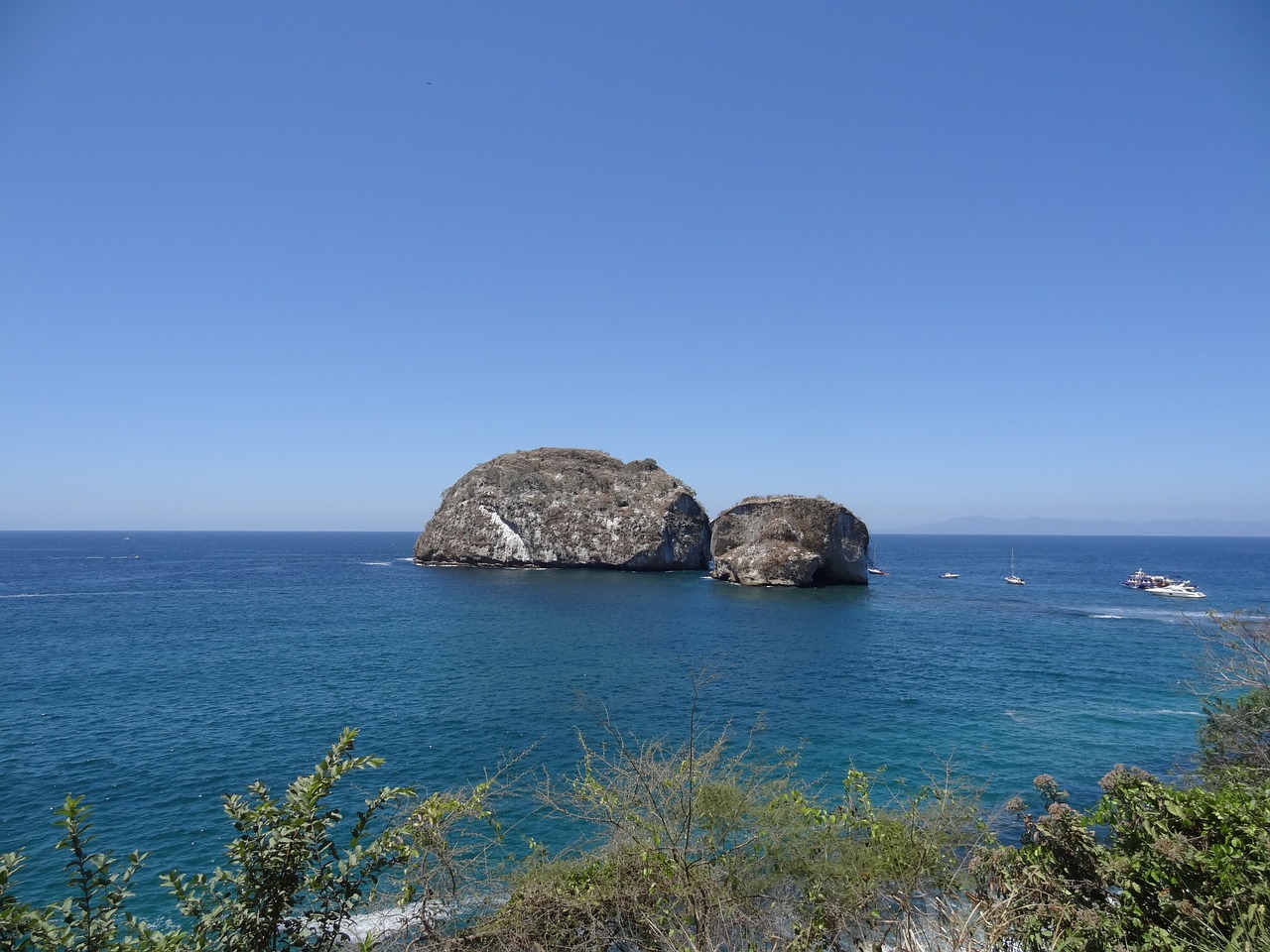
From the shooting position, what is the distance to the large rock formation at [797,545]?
7181cm

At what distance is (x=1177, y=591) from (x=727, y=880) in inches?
3436

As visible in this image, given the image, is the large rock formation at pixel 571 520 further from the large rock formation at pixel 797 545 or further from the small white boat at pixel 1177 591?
the small white boat at pixel 1177 591

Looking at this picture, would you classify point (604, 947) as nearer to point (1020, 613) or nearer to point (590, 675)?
point (590, 675)

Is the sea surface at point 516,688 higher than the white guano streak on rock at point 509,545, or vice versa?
the white guano streak on rock at point 509,545

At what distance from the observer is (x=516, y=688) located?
31000mm

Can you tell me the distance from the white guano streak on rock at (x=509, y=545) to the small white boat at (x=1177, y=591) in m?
81.9

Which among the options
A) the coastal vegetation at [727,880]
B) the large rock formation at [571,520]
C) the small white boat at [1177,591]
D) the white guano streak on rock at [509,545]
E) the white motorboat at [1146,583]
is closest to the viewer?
the coastal vegetation at [727,880]

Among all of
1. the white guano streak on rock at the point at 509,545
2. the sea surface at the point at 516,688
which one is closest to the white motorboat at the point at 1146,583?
the sea surface at the point at 516,688

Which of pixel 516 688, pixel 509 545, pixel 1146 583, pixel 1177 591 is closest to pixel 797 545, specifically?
pixel 1177 591

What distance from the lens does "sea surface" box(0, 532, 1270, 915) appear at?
20.4 metres

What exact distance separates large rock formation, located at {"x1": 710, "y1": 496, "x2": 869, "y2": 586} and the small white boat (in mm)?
33783

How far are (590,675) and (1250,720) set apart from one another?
26.3 m

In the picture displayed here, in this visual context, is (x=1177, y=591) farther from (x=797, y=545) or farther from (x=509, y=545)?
(x=509, y=545)

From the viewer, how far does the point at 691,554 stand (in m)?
93.8
